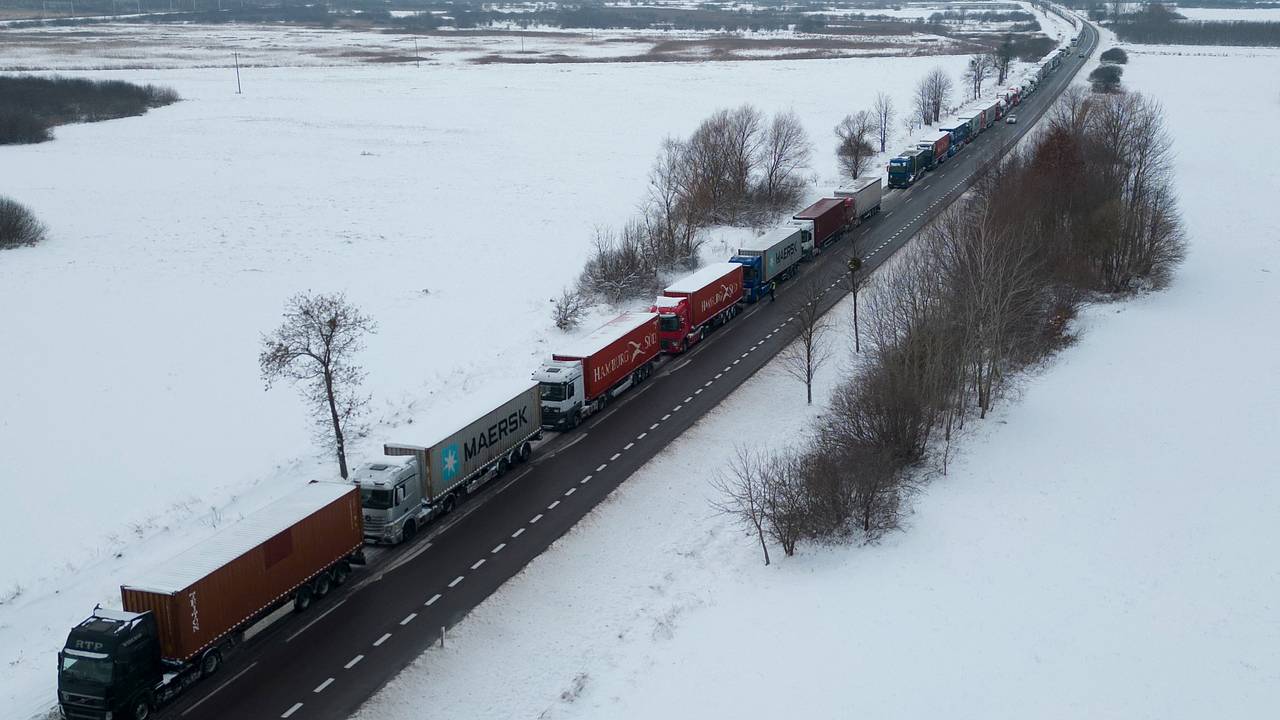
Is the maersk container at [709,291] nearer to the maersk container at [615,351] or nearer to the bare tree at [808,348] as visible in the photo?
the maersk container at [615,351]

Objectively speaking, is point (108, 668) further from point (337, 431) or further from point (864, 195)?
point (864, 195)

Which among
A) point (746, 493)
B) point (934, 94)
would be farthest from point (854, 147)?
point (746, 493)

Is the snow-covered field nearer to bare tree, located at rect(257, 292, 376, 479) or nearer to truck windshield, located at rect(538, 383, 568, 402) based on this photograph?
bare tree, located at rect(257, 292, 376, 479)

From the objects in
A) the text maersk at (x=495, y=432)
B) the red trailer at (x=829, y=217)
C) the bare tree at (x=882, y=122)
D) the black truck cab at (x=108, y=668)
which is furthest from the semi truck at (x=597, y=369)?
the bare tree at (x=882, y=122)

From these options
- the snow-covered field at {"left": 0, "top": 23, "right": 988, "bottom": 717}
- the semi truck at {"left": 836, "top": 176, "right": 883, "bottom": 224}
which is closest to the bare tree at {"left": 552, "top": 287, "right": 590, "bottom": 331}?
the snow-covered field at {"left": 0, "top": 23, "right": 988, "bottom": 717}

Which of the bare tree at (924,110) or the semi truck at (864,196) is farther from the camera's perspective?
the bare tree at (924,110)
